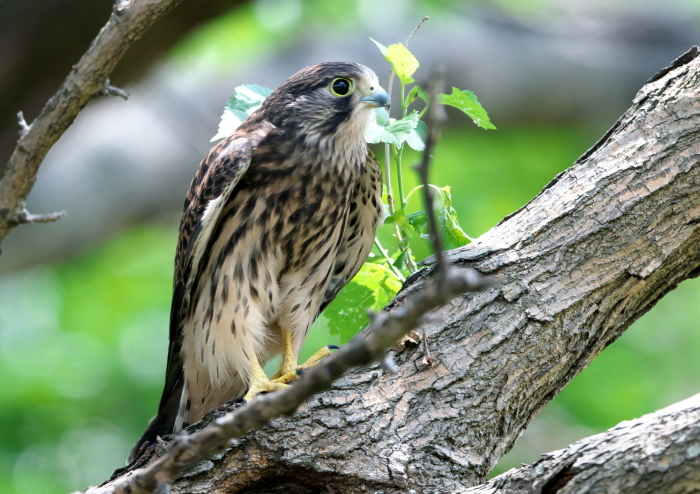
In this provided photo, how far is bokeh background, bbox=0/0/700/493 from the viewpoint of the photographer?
22.4 ft

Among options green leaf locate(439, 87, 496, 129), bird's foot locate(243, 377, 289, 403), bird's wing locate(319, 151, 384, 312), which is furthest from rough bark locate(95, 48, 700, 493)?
bird's wing locate(319, 151, 384, 312)

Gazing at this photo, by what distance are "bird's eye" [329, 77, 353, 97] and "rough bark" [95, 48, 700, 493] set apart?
42.7 inches

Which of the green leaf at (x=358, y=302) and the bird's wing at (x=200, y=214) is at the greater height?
the bird's wing at (x=200, y=214)

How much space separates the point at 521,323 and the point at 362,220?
1.21 m

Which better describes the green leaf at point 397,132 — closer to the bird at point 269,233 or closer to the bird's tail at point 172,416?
the bird at point 269,233

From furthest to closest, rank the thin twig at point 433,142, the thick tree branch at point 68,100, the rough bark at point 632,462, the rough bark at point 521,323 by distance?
1. the rough bark at point 521,323
2. the thick tree branch at point 68,100
3. the rough bark at point 632,462
4. the thin twig at point 433,142

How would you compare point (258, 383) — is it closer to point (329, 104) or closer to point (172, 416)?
point (172, 416)

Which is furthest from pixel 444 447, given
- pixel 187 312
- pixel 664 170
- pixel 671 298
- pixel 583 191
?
pixel 671 298

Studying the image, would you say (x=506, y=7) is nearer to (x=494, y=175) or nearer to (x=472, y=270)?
(x=494, y=175)

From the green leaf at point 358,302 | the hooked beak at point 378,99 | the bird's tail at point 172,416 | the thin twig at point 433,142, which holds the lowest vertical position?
the thin twig at point 433,142

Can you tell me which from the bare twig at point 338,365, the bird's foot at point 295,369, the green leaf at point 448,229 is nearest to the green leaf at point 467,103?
the green leaf at point 448,229

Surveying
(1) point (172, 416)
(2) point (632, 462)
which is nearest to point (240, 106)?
(1) point (172, 416)

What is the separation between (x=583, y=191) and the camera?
2.85 metres

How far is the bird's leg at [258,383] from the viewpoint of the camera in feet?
10.5
